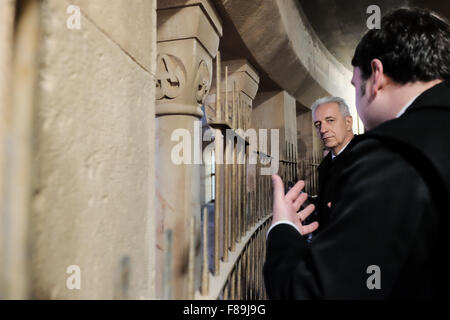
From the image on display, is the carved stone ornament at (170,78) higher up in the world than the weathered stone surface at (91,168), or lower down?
higher up

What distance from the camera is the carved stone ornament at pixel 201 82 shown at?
181cm

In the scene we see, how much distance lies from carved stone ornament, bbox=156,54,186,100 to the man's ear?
1.10m

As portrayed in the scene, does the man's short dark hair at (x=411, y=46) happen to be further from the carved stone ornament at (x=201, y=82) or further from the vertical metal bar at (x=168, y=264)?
the carved stone ornament at (x=201, y=82)

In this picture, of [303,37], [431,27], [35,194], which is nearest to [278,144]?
[303,37]

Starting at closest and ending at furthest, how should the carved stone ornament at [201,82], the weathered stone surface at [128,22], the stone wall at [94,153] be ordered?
the stone wall at [94,153], the weathered stone surface at [128,22], the carved stone ornament at [201,82]

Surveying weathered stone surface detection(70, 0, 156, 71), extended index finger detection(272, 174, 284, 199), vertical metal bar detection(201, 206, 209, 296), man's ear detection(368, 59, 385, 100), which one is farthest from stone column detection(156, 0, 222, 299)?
man's ear detection(368, 59, 385, 100)

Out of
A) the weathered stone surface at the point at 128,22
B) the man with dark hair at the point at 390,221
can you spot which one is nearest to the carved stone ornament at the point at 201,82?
the weathered stone surface at the point at 128,22

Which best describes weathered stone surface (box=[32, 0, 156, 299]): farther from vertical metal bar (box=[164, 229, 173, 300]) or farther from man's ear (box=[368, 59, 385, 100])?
man's ear (box=[368, 59, 385, 100])

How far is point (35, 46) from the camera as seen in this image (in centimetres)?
53

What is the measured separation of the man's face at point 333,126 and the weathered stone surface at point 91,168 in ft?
5.81

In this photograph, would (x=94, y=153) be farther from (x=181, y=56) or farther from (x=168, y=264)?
(x=181, y=56)

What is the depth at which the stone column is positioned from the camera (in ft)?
5.49

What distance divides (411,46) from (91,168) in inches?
36.5

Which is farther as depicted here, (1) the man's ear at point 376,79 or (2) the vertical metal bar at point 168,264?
(1) the man's ear at point 376,79
